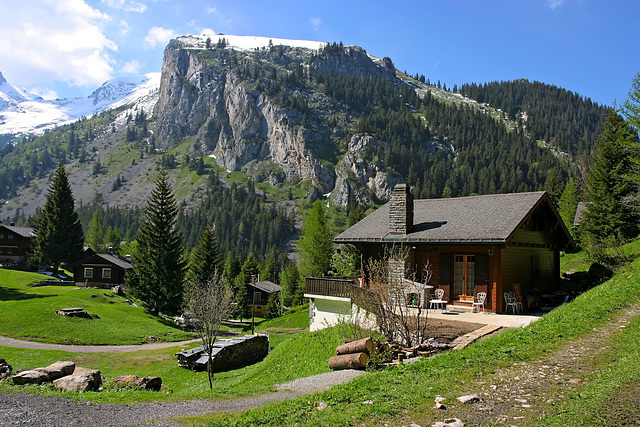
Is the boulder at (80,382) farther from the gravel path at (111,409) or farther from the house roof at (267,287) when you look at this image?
the house roof at (267,287)

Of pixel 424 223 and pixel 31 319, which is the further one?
pixel 31 319

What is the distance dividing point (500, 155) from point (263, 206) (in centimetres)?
10064

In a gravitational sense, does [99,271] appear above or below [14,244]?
below

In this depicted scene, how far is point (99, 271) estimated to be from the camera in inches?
2340

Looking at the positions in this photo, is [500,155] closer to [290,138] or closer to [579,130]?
[579,130]

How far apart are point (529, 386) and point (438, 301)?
442 inches

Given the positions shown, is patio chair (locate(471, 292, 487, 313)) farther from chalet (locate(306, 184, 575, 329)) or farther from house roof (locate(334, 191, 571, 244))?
house roof (locate(334, 191, 571, 244))

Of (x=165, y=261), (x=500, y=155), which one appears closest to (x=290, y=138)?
(x=500, y=155)

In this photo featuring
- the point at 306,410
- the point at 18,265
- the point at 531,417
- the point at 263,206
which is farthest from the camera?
the point at 263,206

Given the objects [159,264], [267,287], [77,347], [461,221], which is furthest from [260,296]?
[461,221]

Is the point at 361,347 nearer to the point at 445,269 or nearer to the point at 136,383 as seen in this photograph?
the point at 136,383

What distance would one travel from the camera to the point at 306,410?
288 inches

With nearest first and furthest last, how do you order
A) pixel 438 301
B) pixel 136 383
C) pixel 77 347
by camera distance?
pixel 136 383
pixel 438 301
pixel 77 347

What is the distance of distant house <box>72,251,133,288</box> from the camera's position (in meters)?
58.9
